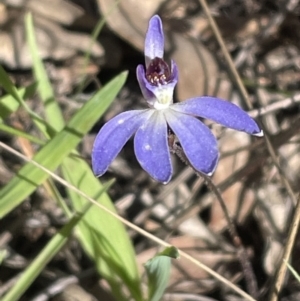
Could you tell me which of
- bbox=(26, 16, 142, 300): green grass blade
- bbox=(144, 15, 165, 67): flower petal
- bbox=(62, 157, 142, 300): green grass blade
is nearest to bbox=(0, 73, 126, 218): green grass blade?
bbox=(26, 16, 142, 300): green grass blade

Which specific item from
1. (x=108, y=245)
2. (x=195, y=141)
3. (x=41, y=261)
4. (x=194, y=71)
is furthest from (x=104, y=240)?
Result: (x=194, y=71)

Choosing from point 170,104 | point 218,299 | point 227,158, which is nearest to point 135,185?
point 227,158

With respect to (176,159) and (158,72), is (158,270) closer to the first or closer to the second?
(158,72)

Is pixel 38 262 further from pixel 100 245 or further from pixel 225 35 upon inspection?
pixel 225 35

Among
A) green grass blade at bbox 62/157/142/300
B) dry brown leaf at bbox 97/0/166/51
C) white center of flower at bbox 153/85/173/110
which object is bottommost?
green grass blade at bbox 62/157/142/300

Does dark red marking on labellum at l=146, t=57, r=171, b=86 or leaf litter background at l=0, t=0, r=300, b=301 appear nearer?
dark red marking on labellum at l=146, t=57, r=171, b=86

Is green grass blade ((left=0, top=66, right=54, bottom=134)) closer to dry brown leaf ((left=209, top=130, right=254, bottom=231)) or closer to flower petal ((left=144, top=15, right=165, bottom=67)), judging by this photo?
flower petal ((left=144, top=15, right=165, bottom=67))

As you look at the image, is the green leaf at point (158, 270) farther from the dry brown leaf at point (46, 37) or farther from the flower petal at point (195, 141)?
the dry brown leaf at point (46, 37)
